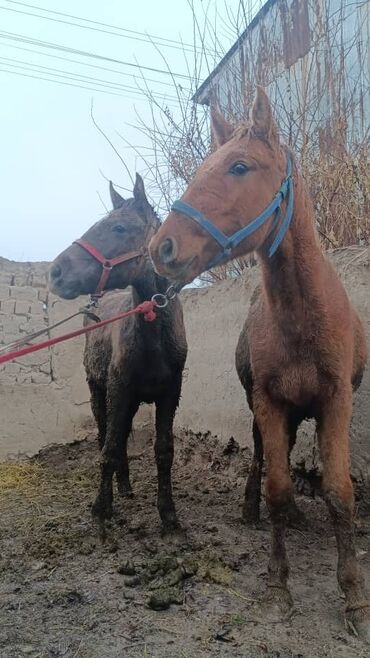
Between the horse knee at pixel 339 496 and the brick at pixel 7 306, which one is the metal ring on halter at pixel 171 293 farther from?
the brick at pixel 7 306

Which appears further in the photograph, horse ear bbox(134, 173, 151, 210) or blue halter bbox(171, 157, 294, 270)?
horse ear bbox(134, 173, 151, 210)

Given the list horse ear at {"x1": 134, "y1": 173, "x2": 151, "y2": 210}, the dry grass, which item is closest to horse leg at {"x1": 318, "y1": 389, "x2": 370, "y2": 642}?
horse ear at {"x1": 134, "y1": 173, "x2": 151, "y2": 210}

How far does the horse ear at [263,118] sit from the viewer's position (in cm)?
270

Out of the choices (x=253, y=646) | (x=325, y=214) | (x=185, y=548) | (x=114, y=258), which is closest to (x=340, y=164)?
(x=325, y=214)

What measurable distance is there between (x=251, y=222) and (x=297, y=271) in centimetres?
40

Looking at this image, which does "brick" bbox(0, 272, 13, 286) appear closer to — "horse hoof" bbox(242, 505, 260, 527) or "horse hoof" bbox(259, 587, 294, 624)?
"horse hoof" bbox(242, 505, 260, 527)

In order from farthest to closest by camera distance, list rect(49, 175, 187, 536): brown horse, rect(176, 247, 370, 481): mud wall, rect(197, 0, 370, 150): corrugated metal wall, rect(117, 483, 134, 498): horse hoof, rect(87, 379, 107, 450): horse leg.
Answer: rect(197, 0, 370, 150): corrugated metal wall
rect(87, 379, 107, 450): horse leg
rect(117, 483, 134, 498): horse hoof
rect(176, 247, 370, 481): mud wall
rect(49, 175, 187, 536): brown horse

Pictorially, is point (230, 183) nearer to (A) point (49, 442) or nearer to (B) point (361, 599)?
(B) point (361, 599)

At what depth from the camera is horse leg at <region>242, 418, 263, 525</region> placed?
424 centimetres

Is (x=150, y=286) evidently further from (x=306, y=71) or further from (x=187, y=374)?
(x=306, y=71)

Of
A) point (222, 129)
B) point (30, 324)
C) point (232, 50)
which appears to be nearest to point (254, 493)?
point (222, 129)

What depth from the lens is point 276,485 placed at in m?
2.90

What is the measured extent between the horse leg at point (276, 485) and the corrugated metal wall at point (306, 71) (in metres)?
4.34

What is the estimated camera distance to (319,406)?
116 inches
